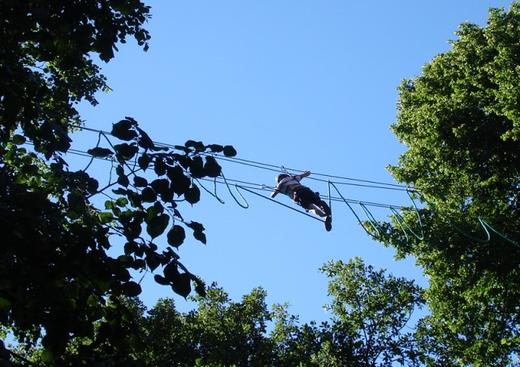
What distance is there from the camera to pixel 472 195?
600 inches

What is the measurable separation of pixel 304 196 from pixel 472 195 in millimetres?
5142

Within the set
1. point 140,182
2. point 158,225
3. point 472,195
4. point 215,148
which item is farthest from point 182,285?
point 472,195

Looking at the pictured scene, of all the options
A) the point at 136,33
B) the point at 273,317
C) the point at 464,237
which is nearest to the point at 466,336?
the point at 464,237

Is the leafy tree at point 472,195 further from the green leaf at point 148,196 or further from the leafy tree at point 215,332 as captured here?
the green leaf at point 148,196

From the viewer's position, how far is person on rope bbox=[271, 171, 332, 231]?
1143 cm

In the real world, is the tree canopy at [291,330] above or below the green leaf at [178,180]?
above

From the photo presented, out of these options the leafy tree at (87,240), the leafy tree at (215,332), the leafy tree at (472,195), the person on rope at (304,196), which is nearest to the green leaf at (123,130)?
the leafy tree at (87,240)

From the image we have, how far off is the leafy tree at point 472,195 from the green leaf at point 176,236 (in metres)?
10.6

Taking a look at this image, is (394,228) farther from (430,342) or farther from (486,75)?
(430,342)

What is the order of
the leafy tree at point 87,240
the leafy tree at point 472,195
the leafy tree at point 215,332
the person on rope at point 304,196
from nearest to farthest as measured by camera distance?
the leafy tree at point 87,240 → the person on rope at point 304,196 → the leafy tree at point 472,195 → the leafy tree at point 215,332

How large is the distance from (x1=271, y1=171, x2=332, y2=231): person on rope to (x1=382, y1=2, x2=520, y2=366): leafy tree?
3191mm

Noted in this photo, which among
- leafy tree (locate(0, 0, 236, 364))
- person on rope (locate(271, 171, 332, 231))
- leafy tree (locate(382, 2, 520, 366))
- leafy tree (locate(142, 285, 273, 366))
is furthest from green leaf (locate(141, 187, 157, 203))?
leafy tree (locate(142, 285, 273, 366))

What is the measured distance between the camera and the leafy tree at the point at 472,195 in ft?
47.0

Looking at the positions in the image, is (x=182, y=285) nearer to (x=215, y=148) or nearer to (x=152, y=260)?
(x=152, y=260)
